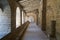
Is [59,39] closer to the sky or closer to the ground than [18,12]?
closer to the ground

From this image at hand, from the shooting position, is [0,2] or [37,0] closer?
[0,2]

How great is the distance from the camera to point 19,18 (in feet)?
43.4

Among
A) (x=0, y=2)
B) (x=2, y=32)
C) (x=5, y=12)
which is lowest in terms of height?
(x=2, y=32)

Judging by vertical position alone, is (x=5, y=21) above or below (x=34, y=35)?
above

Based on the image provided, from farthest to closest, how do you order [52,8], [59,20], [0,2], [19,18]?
[19,18]
[0,2]
[52,8]
[59,20]

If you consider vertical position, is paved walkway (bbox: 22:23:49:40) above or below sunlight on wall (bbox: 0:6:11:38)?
below

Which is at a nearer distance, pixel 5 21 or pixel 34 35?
pixel 34 35

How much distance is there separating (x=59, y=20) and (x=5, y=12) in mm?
4989

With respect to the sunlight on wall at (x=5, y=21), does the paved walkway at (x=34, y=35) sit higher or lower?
lower

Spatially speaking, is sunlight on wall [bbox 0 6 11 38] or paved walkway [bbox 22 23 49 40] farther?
sunlight on wall [bbox 0 6 11 38]

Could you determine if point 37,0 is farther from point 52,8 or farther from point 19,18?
point 52,8

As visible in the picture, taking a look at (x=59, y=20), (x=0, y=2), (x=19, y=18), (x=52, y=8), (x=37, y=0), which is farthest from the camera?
(x=19, y=18)

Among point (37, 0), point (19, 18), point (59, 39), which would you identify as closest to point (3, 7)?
point (37, 0)

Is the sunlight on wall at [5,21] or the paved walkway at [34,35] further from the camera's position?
the sunlight on wall at [5,21]
